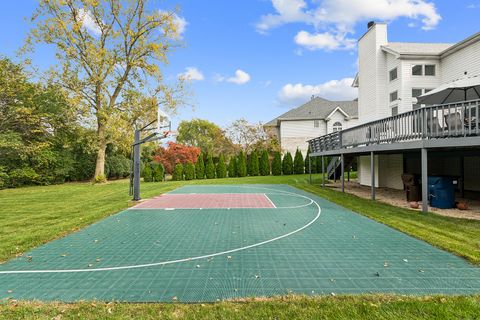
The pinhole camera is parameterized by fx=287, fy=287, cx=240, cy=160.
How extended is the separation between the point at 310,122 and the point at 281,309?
28575 mm

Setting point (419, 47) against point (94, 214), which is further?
point (419, 47)

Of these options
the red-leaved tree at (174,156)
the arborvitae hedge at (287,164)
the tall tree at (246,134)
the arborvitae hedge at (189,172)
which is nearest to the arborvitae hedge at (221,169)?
the arborvitae hedge at (189,172)

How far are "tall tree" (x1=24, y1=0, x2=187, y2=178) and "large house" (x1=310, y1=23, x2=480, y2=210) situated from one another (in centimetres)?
1454

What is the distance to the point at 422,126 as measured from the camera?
762cm

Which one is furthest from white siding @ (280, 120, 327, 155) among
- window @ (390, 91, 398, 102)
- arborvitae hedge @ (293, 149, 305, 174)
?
window @ (390, 91, 398, 102)

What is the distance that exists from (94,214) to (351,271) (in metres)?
7.06

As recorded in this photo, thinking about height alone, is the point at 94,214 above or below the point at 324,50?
below

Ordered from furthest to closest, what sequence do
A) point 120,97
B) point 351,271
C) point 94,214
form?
point 120,97 → point 94,214 → point 351,271

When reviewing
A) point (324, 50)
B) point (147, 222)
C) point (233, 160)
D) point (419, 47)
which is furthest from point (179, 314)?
point (233, 160)

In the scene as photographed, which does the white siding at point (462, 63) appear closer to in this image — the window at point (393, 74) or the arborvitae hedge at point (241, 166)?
the window at point (393, 74)

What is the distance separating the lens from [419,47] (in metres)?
14.5

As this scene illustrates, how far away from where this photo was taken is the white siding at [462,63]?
35.9 ft

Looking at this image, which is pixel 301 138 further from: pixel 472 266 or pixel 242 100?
pixel 472 266

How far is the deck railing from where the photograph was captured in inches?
273
